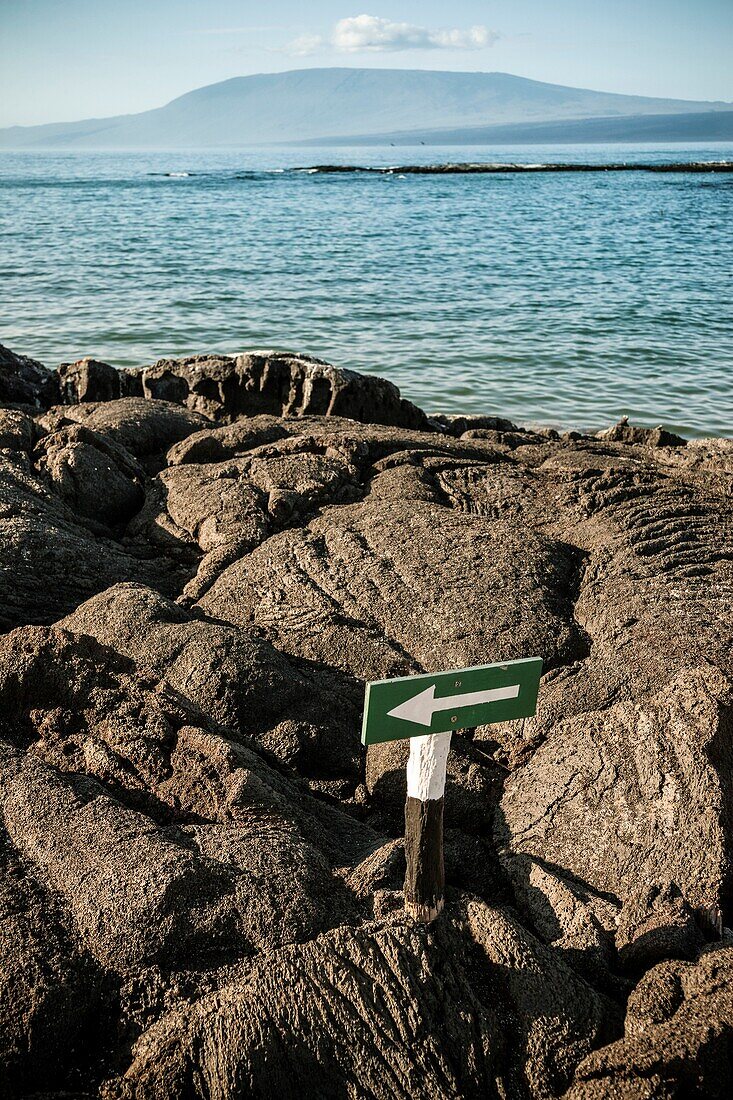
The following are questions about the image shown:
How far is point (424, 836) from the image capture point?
318 centimetres

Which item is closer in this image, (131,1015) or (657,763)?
(131,1015)

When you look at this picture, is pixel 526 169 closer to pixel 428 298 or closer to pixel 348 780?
pixel 428 298

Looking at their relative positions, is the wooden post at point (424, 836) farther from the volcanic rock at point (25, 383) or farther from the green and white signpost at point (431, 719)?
the volcanic rock at point (25, 383)

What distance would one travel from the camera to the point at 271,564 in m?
5.46

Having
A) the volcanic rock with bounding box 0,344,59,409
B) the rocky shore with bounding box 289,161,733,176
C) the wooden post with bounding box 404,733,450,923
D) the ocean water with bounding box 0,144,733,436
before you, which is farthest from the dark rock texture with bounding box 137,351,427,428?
the rocky shore with bounding box 289,161,733,176

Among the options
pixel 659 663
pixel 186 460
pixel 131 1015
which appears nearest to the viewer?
pixel 131 1015

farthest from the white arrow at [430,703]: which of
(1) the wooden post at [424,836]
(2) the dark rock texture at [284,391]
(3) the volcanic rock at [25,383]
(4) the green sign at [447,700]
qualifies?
(3) the volcanic rock at [25,383]

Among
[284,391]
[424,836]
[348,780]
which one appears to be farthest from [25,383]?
[424,836]

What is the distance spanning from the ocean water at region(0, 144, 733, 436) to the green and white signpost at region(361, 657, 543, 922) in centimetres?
985

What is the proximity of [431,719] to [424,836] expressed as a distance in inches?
19.5

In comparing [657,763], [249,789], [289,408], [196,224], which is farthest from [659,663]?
[196,224]

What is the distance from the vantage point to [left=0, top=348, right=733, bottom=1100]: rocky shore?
282 centimetres

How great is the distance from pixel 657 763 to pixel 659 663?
0.64 m

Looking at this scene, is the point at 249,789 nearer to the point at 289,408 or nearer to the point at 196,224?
the point at 289,408
